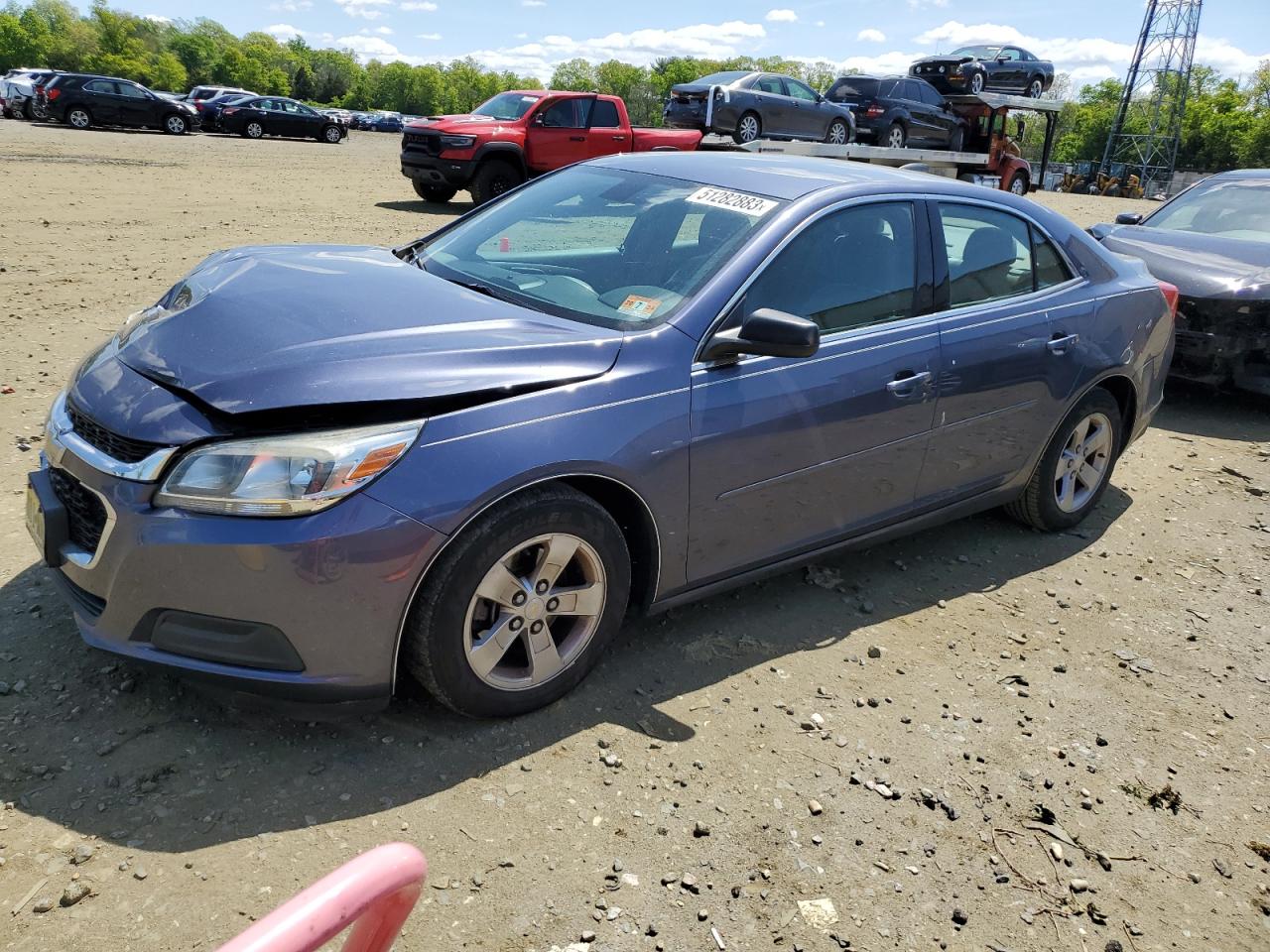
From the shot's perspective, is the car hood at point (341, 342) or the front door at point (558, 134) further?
the front door at point (558, 134)

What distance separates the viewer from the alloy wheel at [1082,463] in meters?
4.80

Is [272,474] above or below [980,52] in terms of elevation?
below

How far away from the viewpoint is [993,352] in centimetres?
412

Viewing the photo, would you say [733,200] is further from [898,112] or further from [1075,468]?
[898,112]

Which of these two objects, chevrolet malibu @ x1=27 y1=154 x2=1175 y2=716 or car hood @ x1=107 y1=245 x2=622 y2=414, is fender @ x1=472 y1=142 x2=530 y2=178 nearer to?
chevrolet malibu @ x1=27 y1=154 x2=1175 y2=716

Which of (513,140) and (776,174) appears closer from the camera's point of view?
(776,174)

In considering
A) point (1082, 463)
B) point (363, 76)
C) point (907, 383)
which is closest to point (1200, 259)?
point (1082, 463)

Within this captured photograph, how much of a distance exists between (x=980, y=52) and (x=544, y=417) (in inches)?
1048

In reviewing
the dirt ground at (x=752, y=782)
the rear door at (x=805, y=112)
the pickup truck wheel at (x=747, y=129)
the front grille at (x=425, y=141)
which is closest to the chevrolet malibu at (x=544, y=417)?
the dirt ground at (x=752, y=782)

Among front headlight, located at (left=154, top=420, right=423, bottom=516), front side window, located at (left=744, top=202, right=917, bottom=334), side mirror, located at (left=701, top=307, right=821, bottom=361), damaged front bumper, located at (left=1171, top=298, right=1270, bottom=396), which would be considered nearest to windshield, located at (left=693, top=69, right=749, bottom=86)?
damaged front bumper, located at (left=1171, top=298, right=1270, bottom=396)

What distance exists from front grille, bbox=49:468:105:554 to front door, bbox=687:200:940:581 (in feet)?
5.72

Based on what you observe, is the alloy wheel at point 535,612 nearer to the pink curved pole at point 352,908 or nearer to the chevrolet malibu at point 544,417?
the chevrolet malibu at point 544,417

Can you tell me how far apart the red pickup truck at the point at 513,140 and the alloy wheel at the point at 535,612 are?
12.3 metres

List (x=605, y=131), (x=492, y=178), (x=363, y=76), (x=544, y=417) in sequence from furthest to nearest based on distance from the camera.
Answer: (x=363, y=76), (x=605, y=131), (x=492, y=178), (x=544, y=417)
